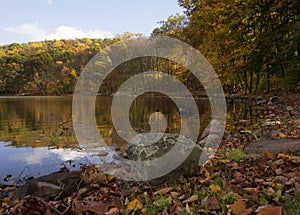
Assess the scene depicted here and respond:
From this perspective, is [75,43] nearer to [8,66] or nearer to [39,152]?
[8,66]

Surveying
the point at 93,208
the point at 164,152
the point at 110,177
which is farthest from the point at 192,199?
the point at 110,177

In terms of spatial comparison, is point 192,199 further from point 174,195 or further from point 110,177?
point 110,177

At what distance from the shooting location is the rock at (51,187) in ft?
12.2

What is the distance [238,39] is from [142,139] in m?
14.7

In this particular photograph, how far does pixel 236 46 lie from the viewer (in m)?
19.4

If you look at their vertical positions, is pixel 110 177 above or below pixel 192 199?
below

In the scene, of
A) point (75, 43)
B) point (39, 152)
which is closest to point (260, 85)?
point (39, 152)

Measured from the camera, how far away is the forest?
1185cm

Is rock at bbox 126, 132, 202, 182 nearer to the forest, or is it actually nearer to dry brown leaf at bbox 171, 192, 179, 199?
dry brown leaf at bbox 171, 192, 179, 199

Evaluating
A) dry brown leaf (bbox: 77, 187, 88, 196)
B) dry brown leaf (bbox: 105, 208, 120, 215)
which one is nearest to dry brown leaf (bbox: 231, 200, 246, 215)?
dry brown leaf (bbox: 105, 208, 120, 215)

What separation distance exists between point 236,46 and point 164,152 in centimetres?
1743

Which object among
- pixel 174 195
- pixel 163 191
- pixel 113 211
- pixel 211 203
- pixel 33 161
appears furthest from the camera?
pixel 33 161

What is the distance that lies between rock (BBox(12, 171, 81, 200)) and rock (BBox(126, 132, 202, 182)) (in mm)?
1003

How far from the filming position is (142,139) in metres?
4.13
